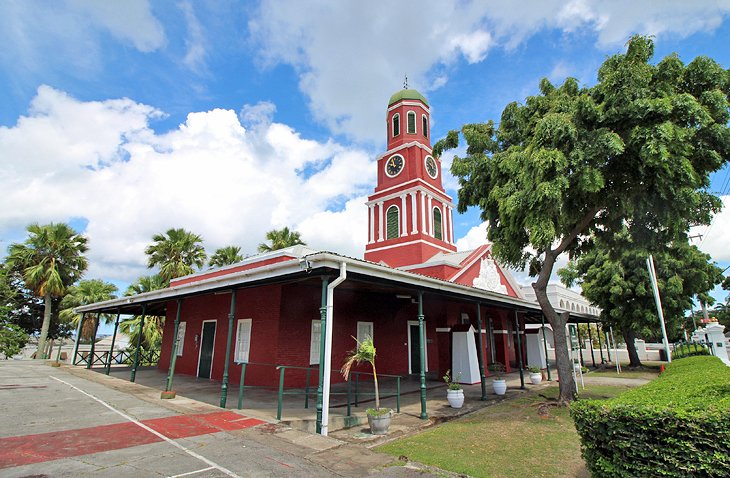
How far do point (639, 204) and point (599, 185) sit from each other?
1.89 metres

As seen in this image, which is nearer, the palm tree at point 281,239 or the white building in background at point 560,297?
the palm tree at point 281,239

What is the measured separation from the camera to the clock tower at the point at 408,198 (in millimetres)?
22734

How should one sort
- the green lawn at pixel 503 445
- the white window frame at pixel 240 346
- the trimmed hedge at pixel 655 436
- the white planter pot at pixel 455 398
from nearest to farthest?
the trimmed hedge at pixel 655 436
the green lawn at pixel 503 445
the white planter pot at pixel 455 398
the white window frame at pixel 240 346

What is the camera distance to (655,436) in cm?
378

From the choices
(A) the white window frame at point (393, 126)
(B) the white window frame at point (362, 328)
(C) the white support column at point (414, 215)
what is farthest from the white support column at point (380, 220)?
(B) the white window frame at point (362, 328)

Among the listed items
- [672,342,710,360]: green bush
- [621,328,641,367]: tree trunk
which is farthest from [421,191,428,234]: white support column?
[672,342,710,360]: green bush

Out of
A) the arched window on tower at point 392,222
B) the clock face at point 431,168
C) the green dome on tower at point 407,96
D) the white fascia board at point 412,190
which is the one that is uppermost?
the green dome on tower at point 407,96

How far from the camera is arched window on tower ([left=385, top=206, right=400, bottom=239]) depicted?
23.7 meters

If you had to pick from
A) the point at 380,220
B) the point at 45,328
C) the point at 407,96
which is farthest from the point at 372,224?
the point at 45,328

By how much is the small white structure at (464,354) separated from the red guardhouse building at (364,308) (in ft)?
0.13

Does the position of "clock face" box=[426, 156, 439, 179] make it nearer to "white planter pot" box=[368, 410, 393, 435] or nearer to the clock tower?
the clock tower

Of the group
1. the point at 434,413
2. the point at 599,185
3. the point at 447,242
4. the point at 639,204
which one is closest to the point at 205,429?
the point at 434,413

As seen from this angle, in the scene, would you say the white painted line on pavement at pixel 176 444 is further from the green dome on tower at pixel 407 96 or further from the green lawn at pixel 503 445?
the green dome on tower at pixel 407 96

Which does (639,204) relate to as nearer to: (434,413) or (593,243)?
(593,243)
